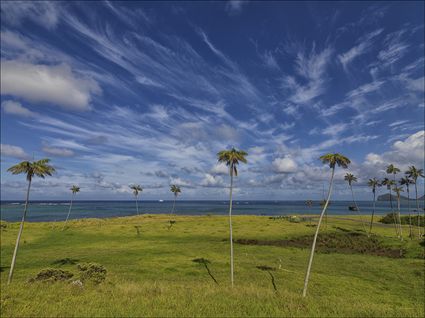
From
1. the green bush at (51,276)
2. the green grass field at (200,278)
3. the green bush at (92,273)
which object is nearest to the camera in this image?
the green grass field at (200,278)

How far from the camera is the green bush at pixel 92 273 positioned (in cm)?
3044

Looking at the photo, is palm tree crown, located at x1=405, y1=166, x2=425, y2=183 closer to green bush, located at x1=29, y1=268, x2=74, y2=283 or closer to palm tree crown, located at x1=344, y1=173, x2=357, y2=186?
palm tree crown, located at x1=344, y1=173, x2=357, y2=186

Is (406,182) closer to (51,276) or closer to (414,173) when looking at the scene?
(414,173)

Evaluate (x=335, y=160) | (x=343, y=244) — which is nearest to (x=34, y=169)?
(x=335, y=160)

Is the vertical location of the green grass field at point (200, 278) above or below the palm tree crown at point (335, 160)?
below

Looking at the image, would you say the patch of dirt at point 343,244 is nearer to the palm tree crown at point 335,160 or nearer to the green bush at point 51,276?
the palm tree crown at point 335,160

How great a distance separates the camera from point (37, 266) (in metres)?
46.4

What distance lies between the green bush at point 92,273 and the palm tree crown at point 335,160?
1093 inches

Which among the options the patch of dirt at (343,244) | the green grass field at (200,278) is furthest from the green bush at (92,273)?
the patch of dirt at (343,244)

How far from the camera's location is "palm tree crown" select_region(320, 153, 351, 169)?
35544 millimetres

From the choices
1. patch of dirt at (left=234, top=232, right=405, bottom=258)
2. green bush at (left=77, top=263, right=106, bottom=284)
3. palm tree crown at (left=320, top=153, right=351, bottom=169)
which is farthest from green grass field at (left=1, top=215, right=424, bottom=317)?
palm tree crown at (left=320, top=153, right=351, bottom=169)

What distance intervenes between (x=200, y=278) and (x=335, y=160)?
2255 centimetres

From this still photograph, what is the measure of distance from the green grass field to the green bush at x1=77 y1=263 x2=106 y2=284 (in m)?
1.21

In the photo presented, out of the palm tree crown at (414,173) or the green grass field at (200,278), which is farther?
the palm tree crown at (414,173)
